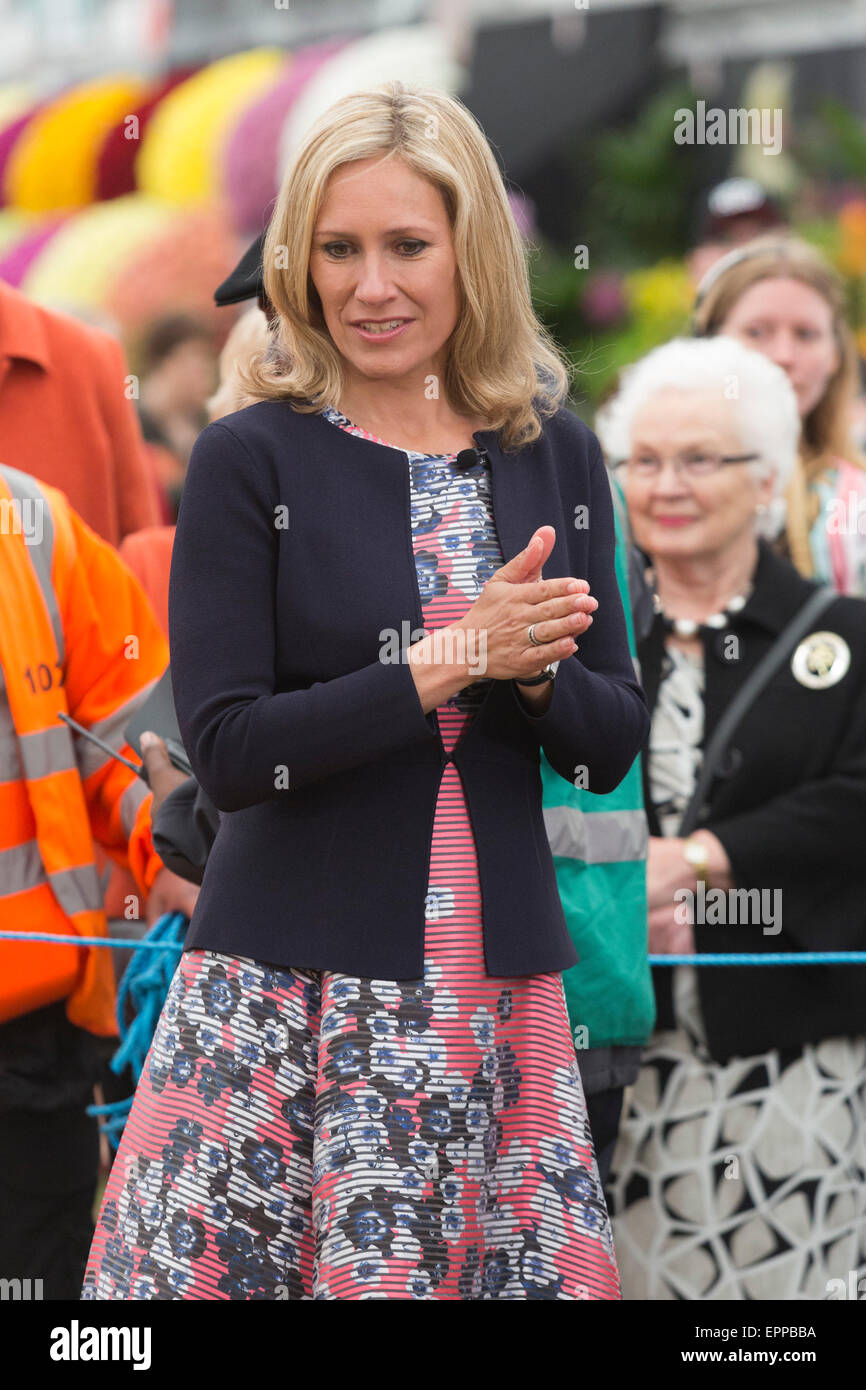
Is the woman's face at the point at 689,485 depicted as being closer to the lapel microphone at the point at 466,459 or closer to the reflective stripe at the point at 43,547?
the reflective stripe at the point at 43,547

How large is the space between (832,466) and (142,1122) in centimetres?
314

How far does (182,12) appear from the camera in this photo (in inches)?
497

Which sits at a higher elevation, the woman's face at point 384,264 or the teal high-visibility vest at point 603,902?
the woman's face at point 384,264

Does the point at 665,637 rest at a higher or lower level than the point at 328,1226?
higher

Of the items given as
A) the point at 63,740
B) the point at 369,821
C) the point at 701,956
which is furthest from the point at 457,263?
the point at 701,956

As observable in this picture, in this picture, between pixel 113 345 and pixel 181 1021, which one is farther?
pixel 113 345

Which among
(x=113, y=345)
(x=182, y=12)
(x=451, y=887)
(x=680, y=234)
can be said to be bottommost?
(x=451, y=887)

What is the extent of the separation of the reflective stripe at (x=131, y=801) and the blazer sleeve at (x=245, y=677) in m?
0.90

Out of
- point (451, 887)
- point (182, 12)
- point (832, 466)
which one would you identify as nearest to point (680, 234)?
point (182, 12)

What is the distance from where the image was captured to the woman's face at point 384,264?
2.18 m

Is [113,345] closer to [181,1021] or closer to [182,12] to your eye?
[181,1021]

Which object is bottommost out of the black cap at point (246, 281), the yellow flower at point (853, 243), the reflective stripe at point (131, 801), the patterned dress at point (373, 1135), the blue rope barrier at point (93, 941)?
the patterned dress at point (373, 1135)

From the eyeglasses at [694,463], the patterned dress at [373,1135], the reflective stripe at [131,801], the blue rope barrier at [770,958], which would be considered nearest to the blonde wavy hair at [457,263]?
the patterned dress at [373,1135]
